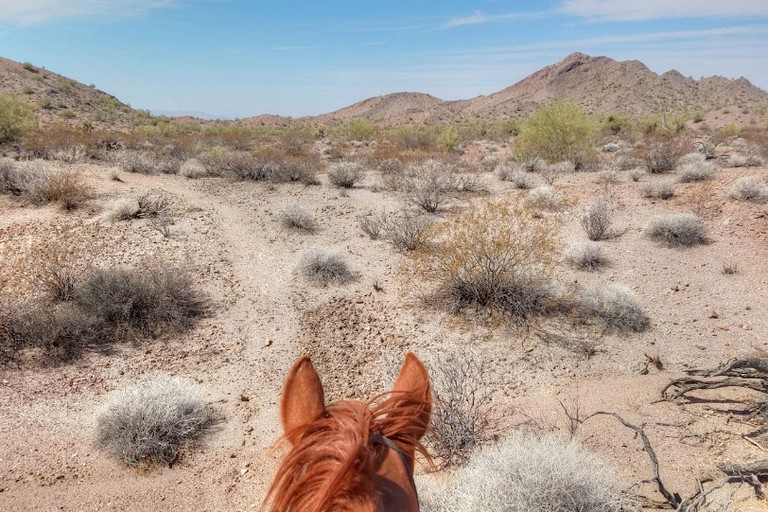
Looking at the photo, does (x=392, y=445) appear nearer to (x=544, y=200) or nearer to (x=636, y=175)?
(x=544, y=200)

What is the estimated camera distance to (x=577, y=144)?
18297 mm

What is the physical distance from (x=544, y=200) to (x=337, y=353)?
816 centimetres

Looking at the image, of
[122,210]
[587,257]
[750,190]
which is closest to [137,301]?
[122,210]

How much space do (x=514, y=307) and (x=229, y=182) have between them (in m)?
12.5

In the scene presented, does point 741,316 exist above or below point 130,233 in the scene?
below

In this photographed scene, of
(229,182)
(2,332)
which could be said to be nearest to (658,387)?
(2,332)

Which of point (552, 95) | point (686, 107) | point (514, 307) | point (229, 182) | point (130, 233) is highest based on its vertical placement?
point (552, 95)

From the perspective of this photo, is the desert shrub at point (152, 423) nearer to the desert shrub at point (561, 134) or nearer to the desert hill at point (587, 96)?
the desert shrub at point (561, 134)

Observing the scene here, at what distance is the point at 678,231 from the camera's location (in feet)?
30.0

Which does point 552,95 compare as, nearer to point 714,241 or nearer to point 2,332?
point 714,241

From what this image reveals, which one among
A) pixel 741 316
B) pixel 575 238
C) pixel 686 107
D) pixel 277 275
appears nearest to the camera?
pixel 741 316

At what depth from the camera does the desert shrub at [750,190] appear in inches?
408

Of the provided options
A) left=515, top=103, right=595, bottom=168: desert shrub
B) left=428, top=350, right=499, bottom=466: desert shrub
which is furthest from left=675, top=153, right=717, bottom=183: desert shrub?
left=428, top=350, right=499, bottom=466: desert shrub

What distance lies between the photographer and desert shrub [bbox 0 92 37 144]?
1764cm
